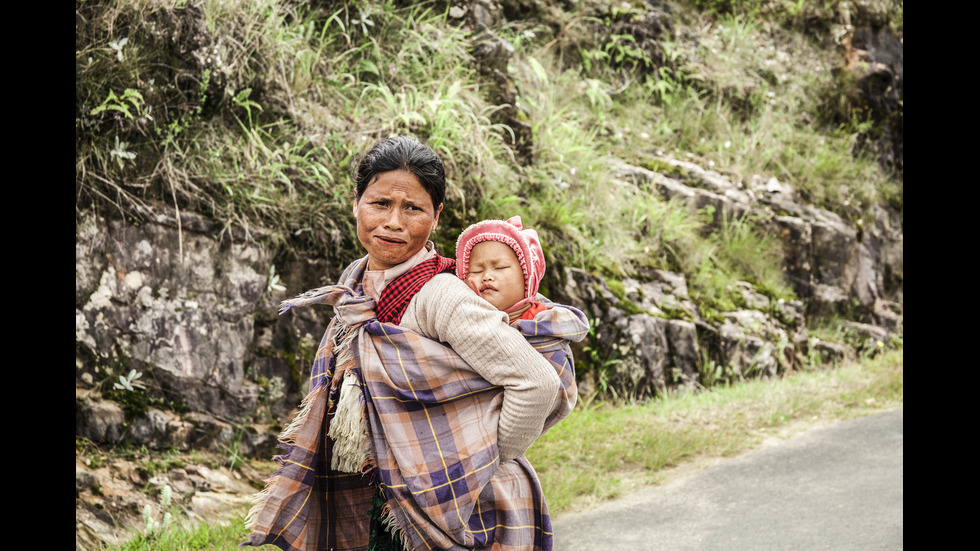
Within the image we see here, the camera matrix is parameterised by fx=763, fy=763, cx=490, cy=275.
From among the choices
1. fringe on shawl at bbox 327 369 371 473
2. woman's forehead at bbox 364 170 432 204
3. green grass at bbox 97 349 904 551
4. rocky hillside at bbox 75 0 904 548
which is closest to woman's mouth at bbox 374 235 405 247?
woman's forehead at bbox 364 170 432 204

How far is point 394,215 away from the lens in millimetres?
2357

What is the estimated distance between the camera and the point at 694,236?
749 cm

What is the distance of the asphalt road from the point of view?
4.20m

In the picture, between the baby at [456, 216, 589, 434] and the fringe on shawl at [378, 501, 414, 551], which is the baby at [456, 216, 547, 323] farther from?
the fringe on shawl at [378, 501, 414, 551]

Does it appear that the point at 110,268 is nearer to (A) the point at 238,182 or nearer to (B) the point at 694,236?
(A) the point at 238,182

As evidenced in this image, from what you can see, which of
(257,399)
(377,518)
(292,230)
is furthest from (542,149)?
(377,518)

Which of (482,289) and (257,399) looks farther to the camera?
(257,399)

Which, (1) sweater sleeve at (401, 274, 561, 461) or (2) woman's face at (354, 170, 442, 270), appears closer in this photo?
(1) sweater sleeve at (401, 274, 561, 461)

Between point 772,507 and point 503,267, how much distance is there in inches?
125

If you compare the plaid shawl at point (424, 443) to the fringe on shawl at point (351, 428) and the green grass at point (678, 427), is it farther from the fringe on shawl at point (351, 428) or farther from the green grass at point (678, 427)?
the green grass at point (678, 427)

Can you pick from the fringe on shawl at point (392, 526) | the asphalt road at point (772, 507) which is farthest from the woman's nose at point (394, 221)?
the asphalt road at point (772, 507)

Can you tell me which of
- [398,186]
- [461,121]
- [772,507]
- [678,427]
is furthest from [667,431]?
[398,186]

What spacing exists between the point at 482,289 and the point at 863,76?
8.99 meters

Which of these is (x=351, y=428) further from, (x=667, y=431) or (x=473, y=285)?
(x=667, y=431)
